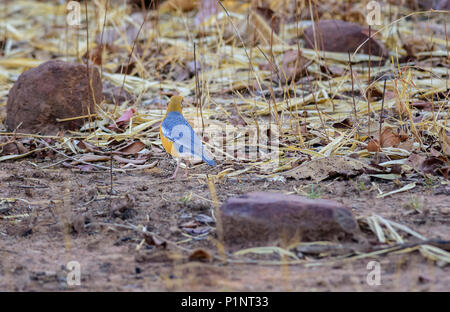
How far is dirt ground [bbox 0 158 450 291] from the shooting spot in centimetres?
234

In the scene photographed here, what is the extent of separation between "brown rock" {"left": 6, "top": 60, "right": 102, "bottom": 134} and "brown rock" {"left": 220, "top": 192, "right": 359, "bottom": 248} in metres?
Answer: 2.40

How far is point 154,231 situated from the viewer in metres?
2.84

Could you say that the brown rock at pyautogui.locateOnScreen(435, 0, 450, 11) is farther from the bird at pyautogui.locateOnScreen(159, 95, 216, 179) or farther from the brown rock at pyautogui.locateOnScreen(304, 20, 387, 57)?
the bird at pyautogui.locateOnScreen(159, 95, 216, 179)

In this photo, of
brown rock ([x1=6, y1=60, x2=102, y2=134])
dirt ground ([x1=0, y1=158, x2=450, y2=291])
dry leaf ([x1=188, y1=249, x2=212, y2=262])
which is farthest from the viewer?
brown rock ([x1=6, y1=60, x2=102, y2=134])

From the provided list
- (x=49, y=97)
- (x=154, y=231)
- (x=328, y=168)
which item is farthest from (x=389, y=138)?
(x=49, y=97)

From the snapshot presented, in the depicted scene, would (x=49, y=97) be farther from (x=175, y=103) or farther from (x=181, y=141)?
A: (x=181, y=141)

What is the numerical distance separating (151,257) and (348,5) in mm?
5471

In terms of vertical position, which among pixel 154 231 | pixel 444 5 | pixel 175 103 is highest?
pixel 444 5

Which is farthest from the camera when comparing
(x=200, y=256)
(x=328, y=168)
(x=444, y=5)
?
(x=444, y=5)

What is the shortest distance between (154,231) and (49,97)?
7.36 ft

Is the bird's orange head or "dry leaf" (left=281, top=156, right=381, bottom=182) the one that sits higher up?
the bird's orange head

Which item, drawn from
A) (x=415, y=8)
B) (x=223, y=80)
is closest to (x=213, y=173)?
(x=223, y=80)

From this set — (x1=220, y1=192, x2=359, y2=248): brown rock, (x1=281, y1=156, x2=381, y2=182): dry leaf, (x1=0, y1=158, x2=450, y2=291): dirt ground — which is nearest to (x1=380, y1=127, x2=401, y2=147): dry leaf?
(x1=281, y1=156, x2=381, y2=182): dry leaf
